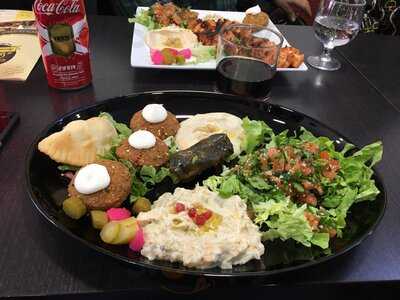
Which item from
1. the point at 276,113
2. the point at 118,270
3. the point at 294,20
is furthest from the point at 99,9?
the point at 118,270

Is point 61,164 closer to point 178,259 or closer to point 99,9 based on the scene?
point 178,259

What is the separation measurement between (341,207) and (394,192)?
0.26 m

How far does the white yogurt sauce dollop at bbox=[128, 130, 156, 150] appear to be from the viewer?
3.67 feet

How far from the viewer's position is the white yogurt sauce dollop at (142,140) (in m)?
1.12

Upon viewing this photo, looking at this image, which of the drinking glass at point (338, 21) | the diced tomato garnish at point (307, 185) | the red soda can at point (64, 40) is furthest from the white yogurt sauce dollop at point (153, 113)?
the drinking glass at point (338, 21)

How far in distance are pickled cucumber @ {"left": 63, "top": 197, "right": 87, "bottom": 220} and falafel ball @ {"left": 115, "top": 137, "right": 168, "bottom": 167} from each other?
0.21 meters

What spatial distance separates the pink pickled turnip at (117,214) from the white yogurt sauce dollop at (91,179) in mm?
64

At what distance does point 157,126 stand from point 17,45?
930 mm

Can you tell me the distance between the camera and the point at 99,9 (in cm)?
267

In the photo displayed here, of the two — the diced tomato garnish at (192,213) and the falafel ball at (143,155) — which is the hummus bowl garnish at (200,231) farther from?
the falafel ball at (143,155)

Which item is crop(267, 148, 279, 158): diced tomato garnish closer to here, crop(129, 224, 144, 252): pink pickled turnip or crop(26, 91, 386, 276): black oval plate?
crop(26, 91, 386, 276): black oval plate

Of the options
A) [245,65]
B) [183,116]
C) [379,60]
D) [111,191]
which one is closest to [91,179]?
[111,191]

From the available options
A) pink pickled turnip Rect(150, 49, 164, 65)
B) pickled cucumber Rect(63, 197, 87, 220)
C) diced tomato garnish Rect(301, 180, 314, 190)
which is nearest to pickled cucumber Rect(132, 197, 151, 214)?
pickled cucumber Rect(63, 197, 87, 220)

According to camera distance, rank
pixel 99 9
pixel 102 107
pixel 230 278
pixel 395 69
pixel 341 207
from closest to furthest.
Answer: pixel 230 278
pixel 341 207
pixel 102 107
pixel 395 69
pixel 99 9
